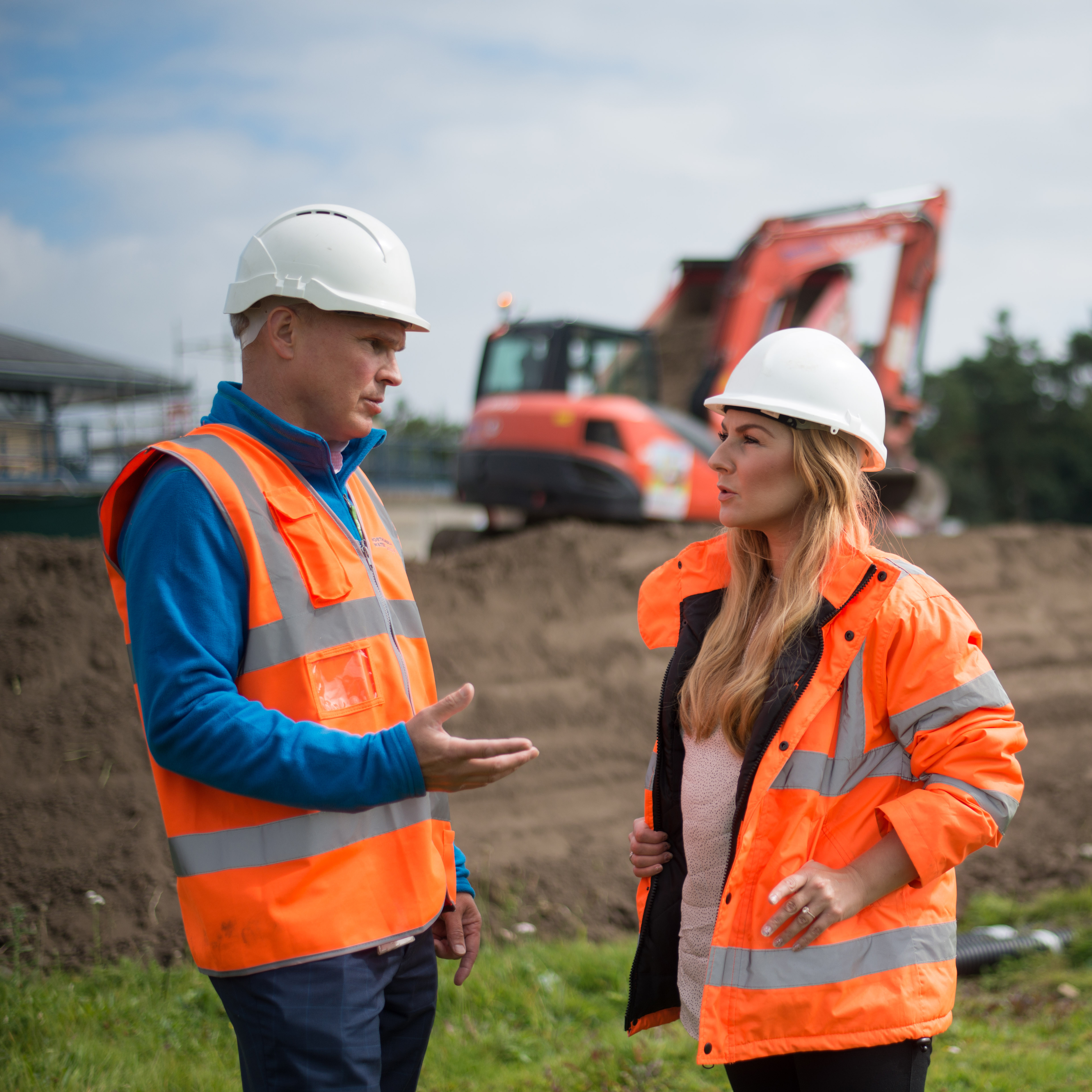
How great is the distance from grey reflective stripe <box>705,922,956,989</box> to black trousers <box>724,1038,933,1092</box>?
0.13 metres

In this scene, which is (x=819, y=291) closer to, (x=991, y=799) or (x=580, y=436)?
(x=580, y=436)

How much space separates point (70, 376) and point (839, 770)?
62.0 feet

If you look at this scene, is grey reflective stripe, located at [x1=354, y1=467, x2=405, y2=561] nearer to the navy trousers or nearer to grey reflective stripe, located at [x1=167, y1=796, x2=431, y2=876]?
grey reflective stripe, located at [x1=167, y1=796, x2=431, y2=876]

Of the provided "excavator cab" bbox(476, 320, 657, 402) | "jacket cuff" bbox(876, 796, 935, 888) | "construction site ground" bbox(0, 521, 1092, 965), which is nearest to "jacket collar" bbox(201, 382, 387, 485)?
"jacket cuff" bbox(876, 796, 935, 888)

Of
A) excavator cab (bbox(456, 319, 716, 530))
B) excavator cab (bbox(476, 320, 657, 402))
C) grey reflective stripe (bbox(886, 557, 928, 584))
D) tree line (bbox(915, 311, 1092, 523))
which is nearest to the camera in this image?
grey reflective stripe (bbox(886, 557, 928, 584))

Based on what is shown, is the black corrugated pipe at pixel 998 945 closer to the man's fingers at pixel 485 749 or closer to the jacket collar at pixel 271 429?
the man's fingers at pixel 485 749

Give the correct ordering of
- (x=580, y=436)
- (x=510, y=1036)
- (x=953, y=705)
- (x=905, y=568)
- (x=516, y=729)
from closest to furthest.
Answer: (x=953, y=705) → (x=905, y=568) → (x=510, y=1036) → (x=516, y=729) → (x=580, y=436)

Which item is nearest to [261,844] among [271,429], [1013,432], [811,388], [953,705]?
[271,429]

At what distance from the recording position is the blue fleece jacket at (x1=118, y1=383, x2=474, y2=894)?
1504mm

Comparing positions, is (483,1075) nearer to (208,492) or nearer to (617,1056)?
(617,1056)

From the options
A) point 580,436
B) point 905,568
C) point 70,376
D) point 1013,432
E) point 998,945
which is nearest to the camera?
point 905,568

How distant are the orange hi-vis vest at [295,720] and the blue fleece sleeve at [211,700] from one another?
4 centimetres

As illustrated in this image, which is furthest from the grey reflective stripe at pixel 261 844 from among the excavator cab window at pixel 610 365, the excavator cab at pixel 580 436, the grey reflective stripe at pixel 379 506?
the excavator cab window at pixel 610 365

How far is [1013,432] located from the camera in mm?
38844
